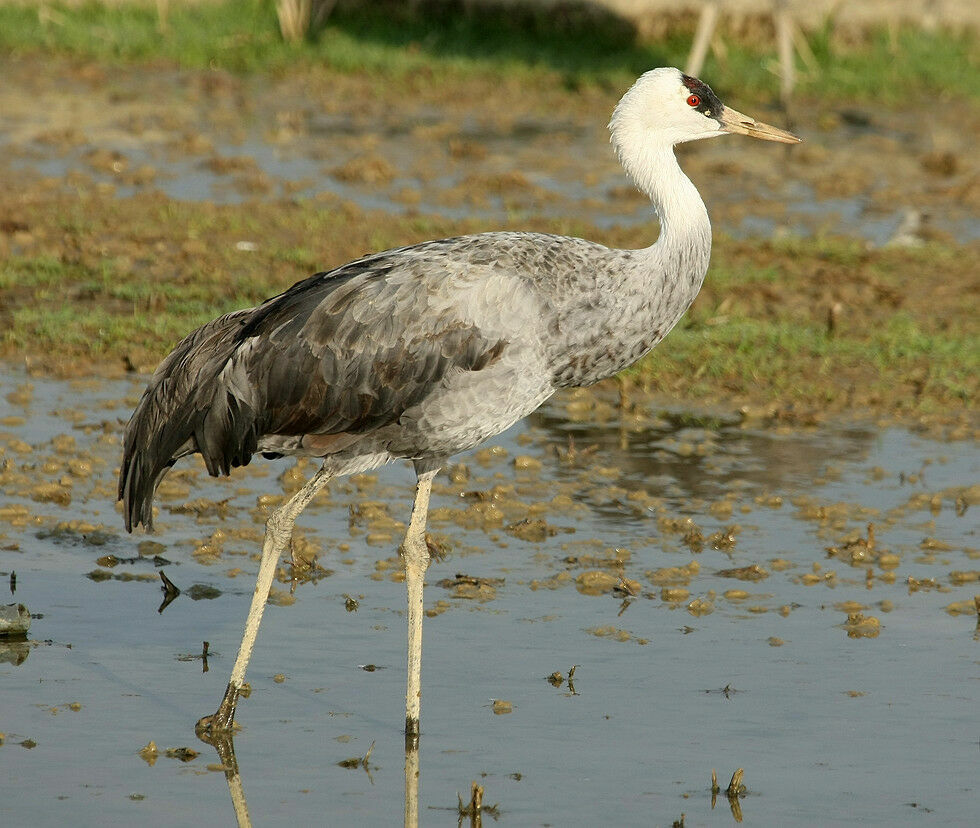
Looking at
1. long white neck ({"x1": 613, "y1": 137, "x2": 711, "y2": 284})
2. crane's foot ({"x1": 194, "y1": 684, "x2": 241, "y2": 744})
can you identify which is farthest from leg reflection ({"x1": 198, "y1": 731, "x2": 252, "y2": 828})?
long white neck ({"x1": 613, "y1": 137, "x2": 711, "y2": 284})

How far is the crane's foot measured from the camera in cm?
574

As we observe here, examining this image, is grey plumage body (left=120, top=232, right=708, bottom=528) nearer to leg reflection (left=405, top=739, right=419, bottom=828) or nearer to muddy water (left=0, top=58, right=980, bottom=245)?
leg reflection (left=405, top=739, right=419, bottom=828)

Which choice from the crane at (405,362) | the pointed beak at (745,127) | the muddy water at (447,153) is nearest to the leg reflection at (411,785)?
the crane at (405,362)

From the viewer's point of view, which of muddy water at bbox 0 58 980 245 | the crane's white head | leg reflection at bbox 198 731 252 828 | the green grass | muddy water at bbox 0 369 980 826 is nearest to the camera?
leg reflection at bbox 198 731 252 828

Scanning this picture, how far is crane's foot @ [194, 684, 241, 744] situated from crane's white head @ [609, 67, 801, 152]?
2397 millimetres

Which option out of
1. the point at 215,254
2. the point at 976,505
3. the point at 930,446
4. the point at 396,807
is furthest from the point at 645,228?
the point at 396,807

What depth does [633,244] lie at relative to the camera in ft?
41.8

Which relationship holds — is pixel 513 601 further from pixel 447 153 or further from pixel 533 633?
pixel 447 153

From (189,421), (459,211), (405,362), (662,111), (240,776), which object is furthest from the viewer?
(459,211)

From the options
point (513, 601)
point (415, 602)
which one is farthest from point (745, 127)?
point (415, 602)

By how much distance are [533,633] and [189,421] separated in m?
1.58

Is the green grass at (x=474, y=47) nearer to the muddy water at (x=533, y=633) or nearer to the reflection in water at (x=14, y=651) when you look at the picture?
the muddy water at (x=533, y=633)

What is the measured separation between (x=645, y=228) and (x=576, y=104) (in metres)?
5.17

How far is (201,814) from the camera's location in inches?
206
